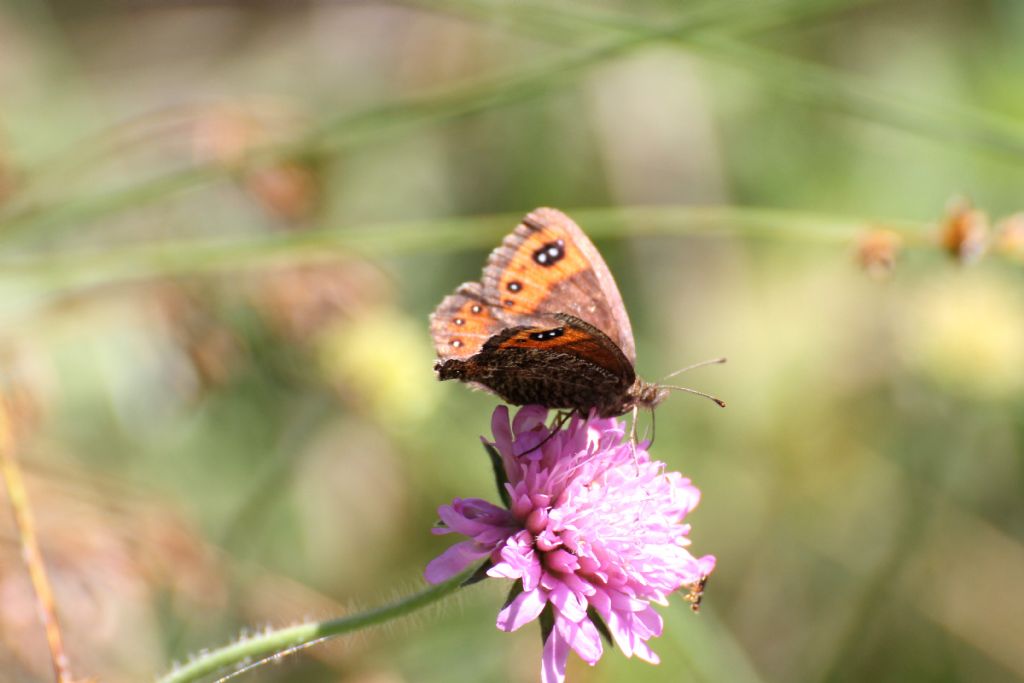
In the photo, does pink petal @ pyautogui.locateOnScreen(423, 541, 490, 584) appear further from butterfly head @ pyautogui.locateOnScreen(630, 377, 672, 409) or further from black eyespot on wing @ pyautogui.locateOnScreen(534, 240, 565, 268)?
black eyespot on wing @ pyautogui.locateOnScreen(534, 240, 565, 268)

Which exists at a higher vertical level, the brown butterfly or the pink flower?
the brown butterfly

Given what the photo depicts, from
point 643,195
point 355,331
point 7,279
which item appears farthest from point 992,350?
point 7,279

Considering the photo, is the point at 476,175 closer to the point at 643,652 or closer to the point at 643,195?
the point at 643,195

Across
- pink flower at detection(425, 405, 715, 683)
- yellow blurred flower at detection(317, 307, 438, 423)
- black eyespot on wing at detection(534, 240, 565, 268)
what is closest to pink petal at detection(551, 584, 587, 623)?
pink flower at detection(425, 405, 715, 683)

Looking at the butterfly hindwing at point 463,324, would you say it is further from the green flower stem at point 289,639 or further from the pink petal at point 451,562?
the green flower stem at point 289,639

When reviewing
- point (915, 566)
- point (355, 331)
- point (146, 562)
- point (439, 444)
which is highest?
point (355, 331)

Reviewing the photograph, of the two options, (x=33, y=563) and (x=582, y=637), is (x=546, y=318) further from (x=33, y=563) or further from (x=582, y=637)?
(x=33, y=563)

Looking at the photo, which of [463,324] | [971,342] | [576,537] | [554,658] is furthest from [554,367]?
[971,342]
